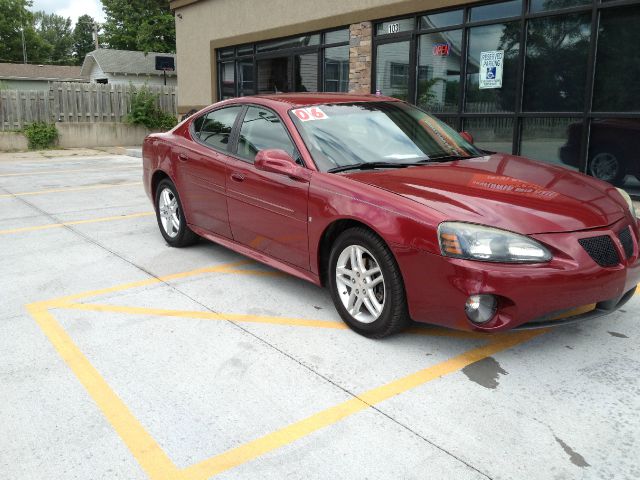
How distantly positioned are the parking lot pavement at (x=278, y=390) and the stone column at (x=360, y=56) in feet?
24.7

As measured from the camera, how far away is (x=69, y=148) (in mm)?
19406

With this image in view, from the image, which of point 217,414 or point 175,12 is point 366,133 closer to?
point 217,414

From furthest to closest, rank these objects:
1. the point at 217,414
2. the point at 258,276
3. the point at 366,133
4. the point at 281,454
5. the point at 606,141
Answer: the point at 606,141 → the point at 258,276 → the point at 366,133 → the point at 217,414 → the point at 281,454

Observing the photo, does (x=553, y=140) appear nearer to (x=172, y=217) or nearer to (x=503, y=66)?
(x=503, y=66)

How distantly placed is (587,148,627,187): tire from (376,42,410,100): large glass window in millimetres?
3822

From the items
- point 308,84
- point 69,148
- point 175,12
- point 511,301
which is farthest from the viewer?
point 69,148

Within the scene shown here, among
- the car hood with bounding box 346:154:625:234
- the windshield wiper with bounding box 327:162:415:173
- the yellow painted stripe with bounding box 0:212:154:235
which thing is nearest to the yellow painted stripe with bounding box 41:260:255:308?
the windshield wiper with bounding box 327:162:415:173

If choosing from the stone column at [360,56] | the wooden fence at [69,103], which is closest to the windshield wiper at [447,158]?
the stone column at [360,56]

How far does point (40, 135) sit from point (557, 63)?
52.0 ft

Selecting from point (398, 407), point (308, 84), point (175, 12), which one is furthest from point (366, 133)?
point (175, 12)

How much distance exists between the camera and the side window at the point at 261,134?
4.57m

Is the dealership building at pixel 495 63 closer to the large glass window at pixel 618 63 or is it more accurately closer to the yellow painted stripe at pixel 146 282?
the large glass window at pixel 618 63

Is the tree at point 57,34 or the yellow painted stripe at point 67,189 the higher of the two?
the tree at point 57,34

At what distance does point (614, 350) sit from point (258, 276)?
2871mm
